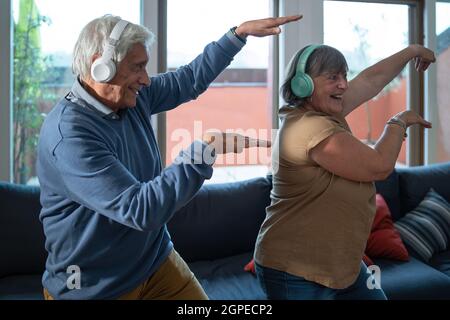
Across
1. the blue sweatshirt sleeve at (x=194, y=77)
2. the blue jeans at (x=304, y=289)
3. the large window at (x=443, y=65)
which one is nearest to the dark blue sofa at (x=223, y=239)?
the large window at (x=443, y=65)

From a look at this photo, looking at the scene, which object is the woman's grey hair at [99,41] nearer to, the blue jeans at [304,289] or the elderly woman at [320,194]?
the elderly woman at [320,194]

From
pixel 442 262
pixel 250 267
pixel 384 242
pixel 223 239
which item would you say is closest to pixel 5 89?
pixel 223 239

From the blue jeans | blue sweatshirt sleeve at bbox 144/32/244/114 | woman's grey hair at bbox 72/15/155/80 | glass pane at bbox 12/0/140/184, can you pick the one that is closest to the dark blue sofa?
glass pane at bbox 12/0/140/184

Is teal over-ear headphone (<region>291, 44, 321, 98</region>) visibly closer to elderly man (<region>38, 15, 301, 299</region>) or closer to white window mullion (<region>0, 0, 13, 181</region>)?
elderly man (<region>38, 15, 301, 299</region>)

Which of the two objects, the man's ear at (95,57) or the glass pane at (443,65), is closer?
the man's ear at (95,57)

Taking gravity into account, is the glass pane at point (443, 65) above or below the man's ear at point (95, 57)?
above

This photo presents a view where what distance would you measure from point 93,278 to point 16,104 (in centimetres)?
179

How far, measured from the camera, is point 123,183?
1.18m

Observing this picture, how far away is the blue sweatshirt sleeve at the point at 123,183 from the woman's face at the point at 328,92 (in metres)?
0.43

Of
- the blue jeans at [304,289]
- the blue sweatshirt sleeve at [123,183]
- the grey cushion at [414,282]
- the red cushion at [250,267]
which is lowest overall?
the grey cushion at [414,282]

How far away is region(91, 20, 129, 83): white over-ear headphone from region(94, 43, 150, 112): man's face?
0.04 meters

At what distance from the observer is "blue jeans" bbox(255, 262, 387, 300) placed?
4.60ft

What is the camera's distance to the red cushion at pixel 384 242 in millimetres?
2650

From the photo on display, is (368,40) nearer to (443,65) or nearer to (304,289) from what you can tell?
(443,65)
